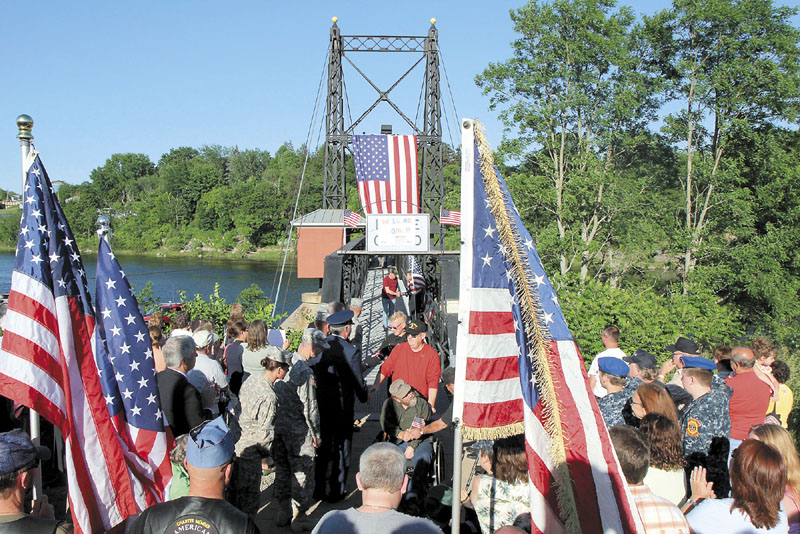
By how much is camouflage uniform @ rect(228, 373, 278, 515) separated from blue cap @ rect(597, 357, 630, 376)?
2265 millimetres

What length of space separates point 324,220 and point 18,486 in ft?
40.3

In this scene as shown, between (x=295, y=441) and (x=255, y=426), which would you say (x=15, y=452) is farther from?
(x=295, y=441)

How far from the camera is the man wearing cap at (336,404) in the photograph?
511 centimetres

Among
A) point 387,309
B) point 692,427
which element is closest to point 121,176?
point 387,309

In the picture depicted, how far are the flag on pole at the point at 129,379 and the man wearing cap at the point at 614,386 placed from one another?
9.10ft

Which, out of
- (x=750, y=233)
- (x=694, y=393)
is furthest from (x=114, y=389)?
(x=750, y=233)

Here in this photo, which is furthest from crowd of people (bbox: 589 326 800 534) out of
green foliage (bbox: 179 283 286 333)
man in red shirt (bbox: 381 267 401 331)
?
man in red shirt (bbox: 381 267 401 331)

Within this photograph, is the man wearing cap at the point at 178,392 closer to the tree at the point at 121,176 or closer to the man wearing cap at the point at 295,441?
the man wearing cap at the point at 295,441

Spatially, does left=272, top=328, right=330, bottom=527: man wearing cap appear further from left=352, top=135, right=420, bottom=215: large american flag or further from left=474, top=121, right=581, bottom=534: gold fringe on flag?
left=352, top=135, right=420, bottom=215: large american flag

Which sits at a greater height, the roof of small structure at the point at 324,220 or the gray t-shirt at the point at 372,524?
the roof of small structure at the point at 324,220

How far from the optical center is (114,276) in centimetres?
368

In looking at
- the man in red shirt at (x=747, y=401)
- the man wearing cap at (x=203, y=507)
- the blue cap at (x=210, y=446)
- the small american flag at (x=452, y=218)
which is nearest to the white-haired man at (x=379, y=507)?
the man wearing cap at (x=203, y=507)

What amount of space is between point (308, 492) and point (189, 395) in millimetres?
1281

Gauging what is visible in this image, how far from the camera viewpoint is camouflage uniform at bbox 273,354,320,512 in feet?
15.3
